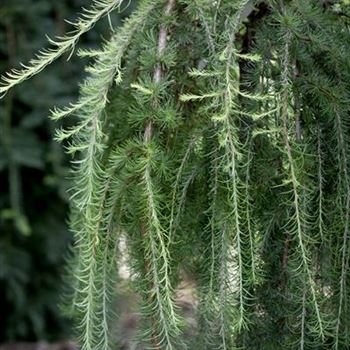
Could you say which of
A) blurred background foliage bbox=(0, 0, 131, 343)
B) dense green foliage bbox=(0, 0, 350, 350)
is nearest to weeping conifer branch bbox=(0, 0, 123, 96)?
dense green foliage bbox=(0, 0, 350, 350)

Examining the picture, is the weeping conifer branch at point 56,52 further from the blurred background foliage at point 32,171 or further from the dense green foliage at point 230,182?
the blurred background foliage at point 32,171

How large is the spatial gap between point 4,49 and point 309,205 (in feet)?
7.86

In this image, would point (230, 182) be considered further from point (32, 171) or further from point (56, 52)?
point (32, 171)

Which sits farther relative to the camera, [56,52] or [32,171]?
[32,171]

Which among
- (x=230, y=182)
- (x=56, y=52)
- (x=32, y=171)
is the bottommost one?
(x=32, y=171)

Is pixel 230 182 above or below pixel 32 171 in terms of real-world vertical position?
above

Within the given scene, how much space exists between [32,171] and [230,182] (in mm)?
2443

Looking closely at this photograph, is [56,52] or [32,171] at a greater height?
[56,52]

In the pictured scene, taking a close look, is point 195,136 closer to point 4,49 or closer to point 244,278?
point 244,278

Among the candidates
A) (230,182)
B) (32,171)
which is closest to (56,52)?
(230,182)

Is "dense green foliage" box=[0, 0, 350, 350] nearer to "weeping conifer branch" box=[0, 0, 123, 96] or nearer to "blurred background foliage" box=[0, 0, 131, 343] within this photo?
"weeping conifer branch" box=[0, 0, 123, 96]

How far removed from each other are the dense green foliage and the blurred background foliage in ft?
6.66

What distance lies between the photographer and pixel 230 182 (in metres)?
1.09

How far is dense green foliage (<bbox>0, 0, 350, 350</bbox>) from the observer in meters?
1.09
